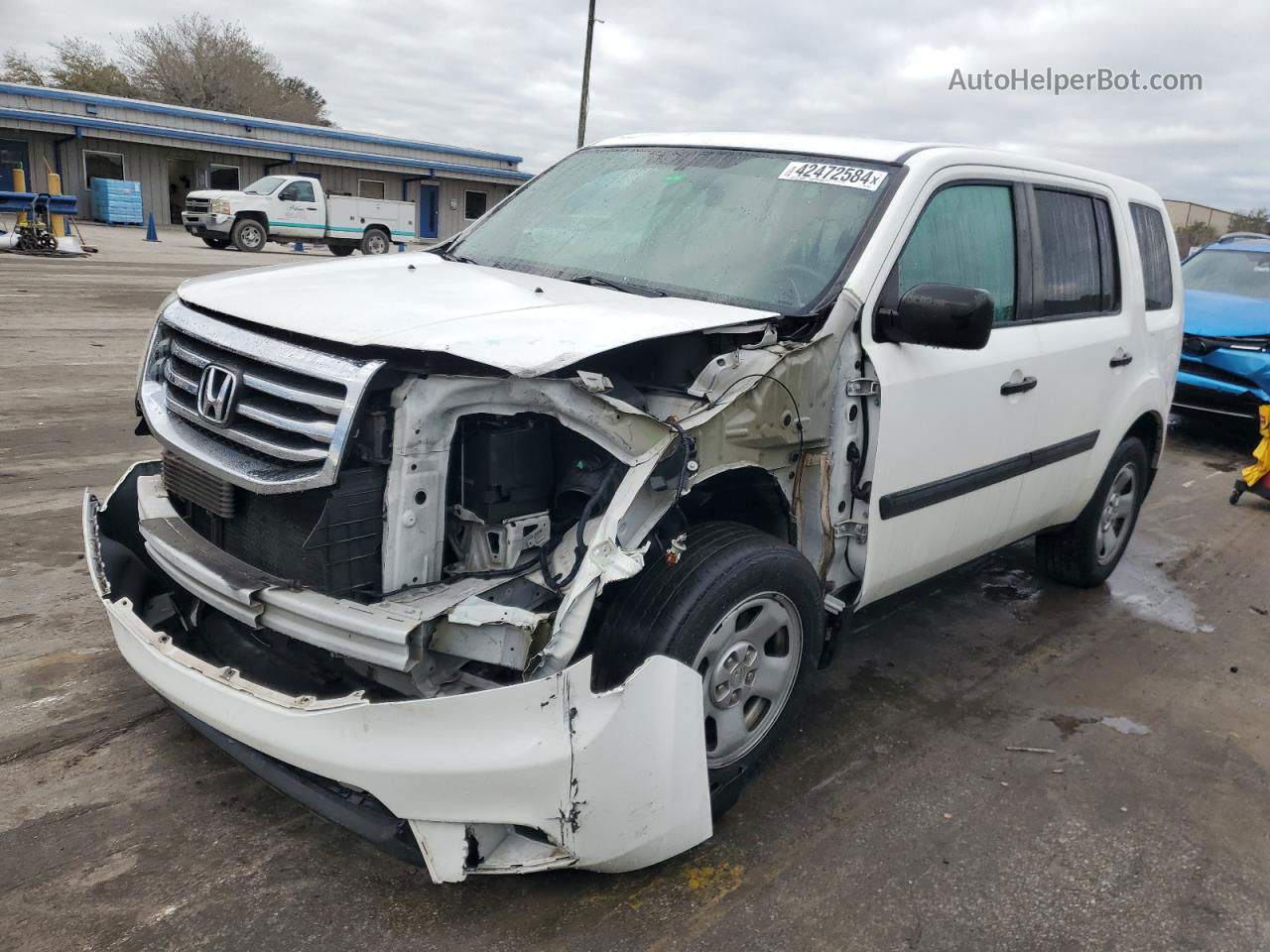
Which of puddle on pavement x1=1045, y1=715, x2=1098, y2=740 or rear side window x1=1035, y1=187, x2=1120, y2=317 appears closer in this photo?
puddle on pavement x1=1045, y1=715, x2=1098, y2=740

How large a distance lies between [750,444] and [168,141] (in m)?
37.7

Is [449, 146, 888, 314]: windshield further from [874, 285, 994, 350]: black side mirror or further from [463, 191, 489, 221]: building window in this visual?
[463, 191, 489, 221]: building window

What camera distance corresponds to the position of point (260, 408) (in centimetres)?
249

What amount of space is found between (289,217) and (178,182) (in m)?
12.7

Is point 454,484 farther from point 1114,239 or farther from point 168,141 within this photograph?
point 168,141

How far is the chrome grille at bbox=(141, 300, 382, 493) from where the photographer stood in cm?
230

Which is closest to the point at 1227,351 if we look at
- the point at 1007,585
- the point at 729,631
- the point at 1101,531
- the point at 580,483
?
the point at 1101,531

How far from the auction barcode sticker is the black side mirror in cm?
57

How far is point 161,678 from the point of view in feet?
8.48

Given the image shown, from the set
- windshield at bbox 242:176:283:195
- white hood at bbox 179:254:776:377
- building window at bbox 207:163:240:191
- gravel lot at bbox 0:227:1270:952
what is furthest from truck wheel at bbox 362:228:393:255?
white hood at bbox 179:254:776:377

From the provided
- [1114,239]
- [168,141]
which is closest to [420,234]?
[168,141]

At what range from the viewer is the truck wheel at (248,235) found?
26.0 meters

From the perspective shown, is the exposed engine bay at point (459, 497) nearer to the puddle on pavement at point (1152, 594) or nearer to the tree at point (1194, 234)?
the puddle on pavement at point (1152, 594)

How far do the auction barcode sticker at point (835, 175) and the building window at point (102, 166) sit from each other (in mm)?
36653
